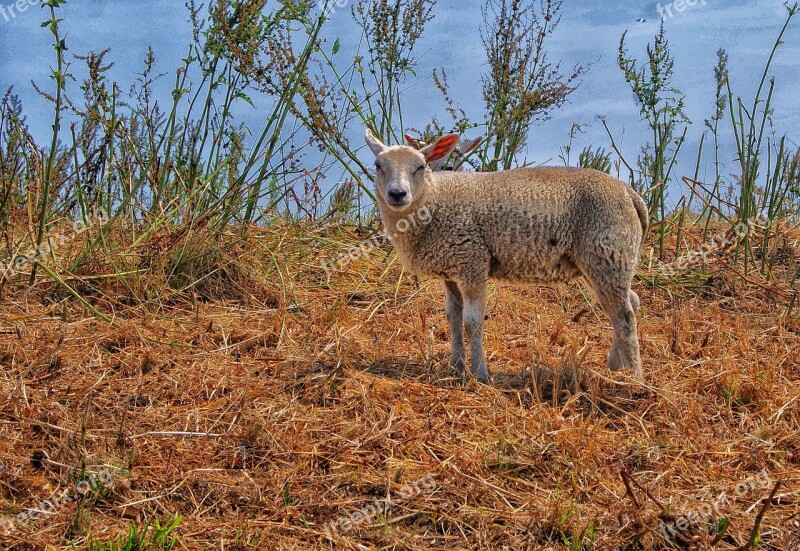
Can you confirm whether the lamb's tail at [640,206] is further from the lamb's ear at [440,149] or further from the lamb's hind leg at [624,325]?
the lamb's ear at [440,149]

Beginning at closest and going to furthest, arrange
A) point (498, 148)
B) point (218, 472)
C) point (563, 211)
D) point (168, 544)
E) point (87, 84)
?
point (168, 544) → point (218, 472) → point (563, 211) → point (87, 84) → point (498, 148)

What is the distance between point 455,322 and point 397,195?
975 millimetres

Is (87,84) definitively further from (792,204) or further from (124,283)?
(792,204)

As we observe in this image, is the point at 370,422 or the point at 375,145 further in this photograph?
the point at 375,145

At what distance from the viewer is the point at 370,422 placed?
442 cm

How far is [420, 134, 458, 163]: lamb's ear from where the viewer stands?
526 cm

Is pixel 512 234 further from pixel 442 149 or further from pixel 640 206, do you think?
pixel 640 206

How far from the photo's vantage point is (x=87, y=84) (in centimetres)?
716

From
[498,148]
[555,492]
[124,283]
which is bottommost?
[555,492]

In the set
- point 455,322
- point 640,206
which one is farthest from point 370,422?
point 640,206

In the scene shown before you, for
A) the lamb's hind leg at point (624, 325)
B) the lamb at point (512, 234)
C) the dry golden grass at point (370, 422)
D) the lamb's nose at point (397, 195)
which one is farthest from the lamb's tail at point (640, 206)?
the lamb's nose at point (397, 195)

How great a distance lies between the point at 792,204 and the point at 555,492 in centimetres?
626

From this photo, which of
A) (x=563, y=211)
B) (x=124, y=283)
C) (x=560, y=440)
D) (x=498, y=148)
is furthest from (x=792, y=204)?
(x=124, y=283)

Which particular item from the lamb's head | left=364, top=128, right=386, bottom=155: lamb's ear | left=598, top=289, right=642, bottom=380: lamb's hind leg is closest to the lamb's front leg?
the lamb's head
